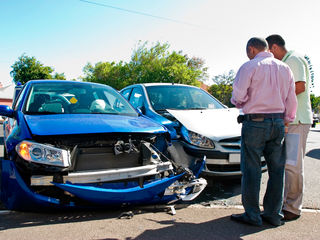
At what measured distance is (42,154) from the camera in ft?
8.55

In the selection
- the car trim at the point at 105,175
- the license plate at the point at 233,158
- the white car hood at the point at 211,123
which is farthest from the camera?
the white car hood at the point at 211,123

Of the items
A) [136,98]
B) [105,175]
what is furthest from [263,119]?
[136,98]

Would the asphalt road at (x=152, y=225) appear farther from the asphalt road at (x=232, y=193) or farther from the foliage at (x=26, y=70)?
the foliage at (x=26, y=70)

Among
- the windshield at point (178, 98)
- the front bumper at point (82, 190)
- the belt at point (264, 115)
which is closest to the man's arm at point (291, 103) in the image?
the belt at point (264, 115)

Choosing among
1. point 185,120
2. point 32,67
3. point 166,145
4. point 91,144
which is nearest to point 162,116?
point 185,120

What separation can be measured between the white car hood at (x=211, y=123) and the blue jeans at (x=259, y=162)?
39.7 inches

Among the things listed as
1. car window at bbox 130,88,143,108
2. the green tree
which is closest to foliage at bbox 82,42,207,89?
the green tree

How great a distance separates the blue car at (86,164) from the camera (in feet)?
8.59

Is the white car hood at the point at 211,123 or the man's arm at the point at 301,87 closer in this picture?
the man's arm at the point at 301,87

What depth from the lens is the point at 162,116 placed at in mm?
4629

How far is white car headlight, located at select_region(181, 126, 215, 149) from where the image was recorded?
3.88 metres

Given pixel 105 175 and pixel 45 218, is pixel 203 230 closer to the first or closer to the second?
pixel 105 175

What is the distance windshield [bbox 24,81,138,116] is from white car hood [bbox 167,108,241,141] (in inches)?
30.8

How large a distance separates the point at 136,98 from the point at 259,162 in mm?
3404
